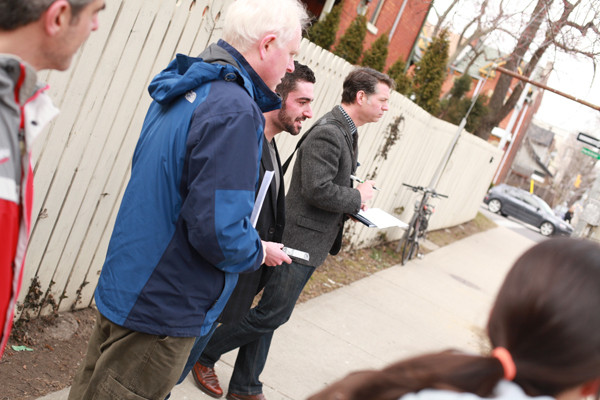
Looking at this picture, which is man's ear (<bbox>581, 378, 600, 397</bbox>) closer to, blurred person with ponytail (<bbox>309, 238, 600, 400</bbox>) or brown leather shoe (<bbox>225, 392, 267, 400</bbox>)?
blurred person with ponytail (<bbox>309, 238, 600, 400</bbox>)

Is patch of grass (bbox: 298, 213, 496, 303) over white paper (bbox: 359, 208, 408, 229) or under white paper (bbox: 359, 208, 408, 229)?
under

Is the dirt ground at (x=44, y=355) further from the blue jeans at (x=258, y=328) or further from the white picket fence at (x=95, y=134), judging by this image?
the blue jeans at (x=258, y=328)

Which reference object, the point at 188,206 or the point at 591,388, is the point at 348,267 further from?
the point at 591,388

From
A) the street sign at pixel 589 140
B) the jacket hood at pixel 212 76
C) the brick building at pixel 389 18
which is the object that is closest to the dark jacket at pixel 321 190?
the jacket hood at pixel 212 76

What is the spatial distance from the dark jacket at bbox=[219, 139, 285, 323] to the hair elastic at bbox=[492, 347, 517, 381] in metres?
1.79

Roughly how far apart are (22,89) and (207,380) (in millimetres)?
2935

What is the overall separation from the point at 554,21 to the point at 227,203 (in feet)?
44.9

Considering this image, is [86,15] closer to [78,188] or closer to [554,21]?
[78,188]

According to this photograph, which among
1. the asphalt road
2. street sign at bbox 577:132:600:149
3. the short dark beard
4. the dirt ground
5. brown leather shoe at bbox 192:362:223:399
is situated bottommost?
the dirt ground

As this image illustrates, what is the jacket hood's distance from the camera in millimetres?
2223

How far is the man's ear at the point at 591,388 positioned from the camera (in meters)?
1.29

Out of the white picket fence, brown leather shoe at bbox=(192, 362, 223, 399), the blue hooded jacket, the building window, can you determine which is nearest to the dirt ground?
the white picket fence

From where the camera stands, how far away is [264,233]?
304cm

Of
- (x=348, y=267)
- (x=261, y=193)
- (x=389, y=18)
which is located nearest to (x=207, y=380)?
(x=261, y=193)
